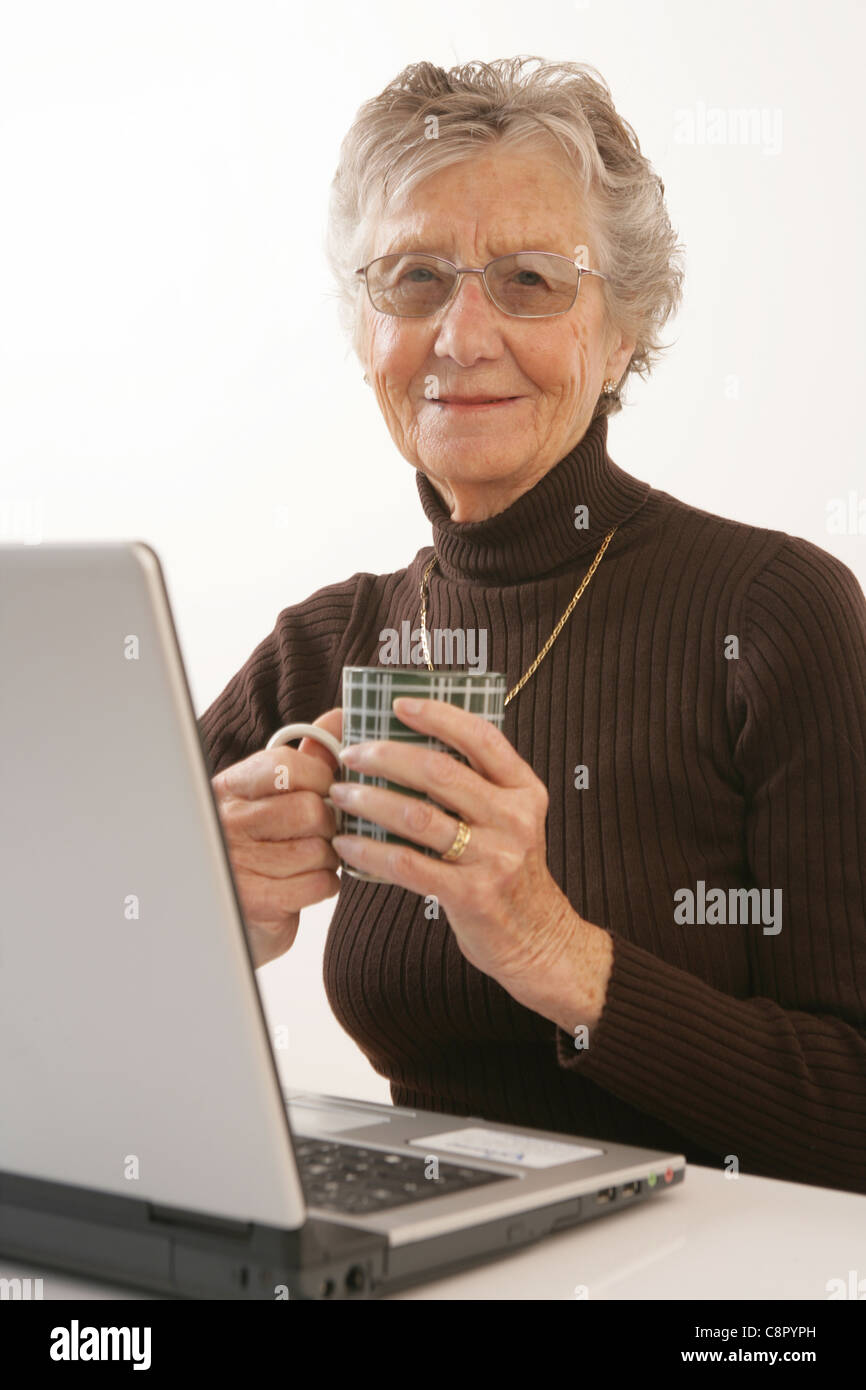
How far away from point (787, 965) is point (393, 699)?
54cm

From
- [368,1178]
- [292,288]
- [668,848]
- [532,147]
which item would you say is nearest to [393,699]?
[368,1178]

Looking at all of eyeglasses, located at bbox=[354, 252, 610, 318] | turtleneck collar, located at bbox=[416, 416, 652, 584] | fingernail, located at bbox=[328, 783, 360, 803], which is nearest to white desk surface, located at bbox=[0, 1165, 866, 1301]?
fingernail, located at bbox=[328, 783, 360, 803]

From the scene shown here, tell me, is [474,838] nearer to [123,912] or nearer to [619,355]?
[123,912]

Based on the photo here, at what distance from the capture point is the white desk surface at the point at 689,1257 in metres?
0.71

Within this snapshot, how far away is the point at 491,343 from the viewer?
144 centimetres

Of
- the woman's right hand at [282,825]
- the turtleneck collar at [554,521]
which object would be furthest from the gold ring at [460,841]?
the turtleneck collar at [554,521]

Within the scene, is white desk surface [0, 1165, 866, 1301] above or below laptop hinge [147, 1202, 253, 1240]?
below

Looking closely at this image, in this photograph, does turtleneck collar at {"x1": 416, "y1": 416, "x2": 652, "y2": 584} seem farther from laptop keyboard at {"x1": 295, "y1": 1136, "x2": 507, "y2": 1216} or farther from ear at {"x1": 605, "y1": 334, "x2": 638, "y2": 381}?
laptop keyboard at {"x1": 295, "y1": 1136, "x2": 507, "y2": 1216}

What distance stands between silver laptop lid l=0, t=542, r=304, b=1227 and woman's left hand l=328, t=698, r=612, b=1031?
0.84ft

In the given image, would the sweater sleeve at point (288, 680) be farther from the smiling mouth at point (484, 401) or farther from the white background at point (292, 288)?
the white background at point (292, 288)

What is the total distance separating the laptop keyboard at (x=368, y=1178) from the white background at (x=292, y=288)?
2.16 metres

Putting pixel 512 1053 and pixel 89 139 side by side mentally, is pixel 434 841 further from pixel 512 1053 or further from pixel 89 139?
pixel 89 139

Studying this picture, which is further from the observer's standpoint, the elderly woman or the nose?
the nose

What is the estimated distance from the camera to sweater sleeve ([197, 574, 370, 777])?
160cm
